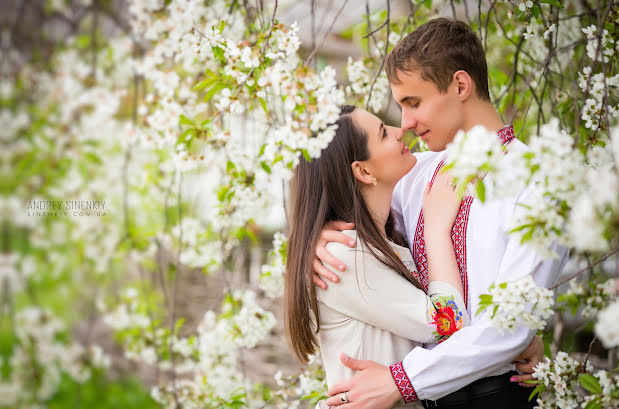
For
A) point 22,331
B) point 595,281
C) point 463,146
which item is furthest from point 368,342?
point 22,331

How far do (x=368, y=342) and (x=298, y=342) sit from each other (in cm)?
21

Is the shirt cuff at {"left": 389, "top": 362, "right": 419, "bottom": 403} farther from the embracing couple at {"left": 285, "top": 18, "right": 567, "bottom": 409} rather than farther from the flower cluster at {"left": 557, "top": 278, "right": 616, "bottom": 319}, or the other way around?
the flower cluster at {"left": 557, "top": 278, "right": 616, "bottom": 319}

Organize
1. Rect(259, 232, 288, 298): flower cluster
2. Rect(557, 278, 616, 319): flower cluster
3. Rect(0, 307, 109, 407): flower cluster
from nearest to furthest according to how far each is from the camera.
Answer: Rect(557, 278, 616, 319): flower cluster, Rect(259, 232, 288, 298): flower cluster, Rect(0, 307, 109, 407): flower cluster

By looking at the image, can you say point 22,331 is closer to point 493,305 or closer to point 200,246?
point 200,246

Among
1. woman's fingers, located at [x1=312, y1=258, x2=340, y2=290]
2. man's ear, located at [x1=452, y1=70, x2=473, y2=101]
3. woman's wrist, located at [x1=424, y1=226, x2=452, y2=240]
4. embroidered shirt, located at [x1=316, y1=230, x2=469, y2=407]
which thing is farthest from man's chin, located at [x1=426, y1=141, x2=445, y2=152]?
woman's fingers, located at [x1=312, y1=258, x2=340, y2=290]

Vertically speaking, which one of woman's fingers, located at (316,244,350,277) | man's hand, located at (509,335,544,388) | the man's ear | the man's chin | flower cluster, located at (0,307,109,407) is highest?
the man's ear

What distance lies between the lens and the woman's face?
152cm

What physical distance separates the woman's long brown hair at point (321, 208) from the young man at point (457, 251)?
0.24ft

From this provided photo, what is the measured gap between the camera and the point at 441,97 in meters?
1.55

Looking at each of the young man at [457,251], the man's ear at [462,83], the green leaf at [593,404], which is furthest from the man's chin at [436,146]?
the green leaf at [593,404]

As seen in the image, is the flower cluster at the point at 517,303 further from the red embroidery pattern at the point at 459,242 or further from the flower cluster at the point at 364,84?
the flower cluster at the point at 364,84

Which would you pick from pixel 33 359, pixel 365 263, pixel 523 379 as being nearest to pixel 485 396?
pixel 523 379

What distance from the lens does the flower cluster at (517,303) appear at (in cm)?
116

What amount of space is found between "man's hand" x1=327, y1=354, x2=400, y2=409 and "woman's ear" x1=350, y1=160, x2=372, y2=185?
49cm
